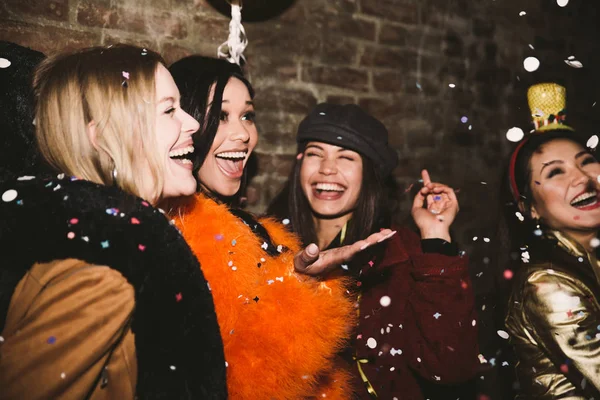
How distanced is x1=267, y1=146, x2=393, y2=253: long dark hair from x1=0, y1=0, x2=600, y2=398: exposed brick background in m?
0.29

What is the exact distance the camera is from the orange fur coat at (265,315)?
1.42m

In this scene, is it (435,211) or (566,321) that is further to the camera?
(435,211)

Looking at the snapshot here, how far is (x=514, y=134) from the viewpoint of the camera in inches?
126

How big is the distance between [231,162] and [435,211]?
99 cm

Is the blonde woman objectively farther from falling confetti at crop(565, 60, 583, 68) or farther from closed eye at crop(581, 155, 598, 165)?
falling confetti at crop(565, 60, 583, 68)

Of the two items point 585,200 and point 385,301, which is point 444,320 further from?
point 585,200

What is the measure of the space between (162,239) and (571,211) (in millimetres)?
1686

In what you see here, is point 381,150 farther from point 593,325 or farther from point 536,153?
point 593,325

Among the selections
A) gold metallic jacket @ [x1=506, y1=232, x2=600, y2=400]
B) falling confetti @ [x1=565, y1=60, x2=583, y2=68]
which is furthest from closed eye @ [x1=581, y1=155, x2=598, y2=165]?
falling confetti @ [x1=565, y1=60, x2=583, y2=68]

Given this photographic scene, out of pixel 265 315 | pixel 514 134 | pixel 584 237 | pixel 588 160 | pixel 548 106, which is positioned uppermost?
pixel 548 106

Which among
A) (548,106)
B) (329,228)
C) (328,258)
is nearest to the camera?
(328,258)

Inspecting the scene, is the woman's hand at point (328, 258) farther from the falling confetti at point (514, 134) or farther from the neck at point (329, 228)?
the falling confetti at point (514, 134)

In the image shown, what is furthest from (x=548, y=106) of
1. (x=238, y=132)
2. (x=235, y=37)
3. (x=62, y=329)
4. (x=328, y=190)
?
(x=62, y=329)

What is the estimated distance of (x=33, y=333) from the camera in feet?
2.93
